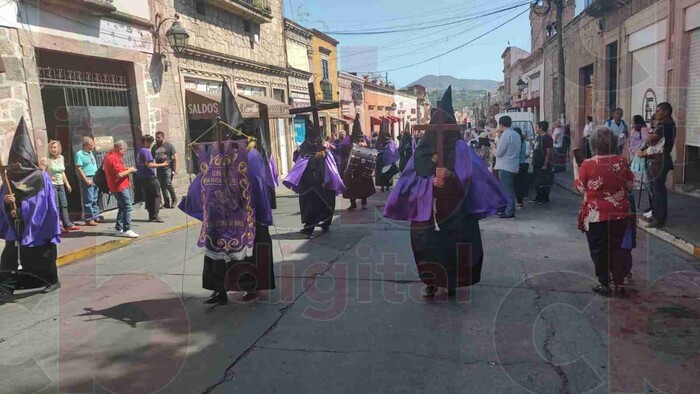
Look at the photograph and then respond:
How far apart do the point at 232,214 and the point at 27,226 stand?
243 cm

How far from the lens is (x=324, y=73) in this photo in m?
26.8

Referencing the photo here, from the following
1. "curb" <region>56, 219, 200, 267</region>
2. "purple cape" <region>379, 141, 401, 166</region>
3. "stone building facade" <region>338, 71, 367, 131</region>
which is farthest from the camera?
"stone building facade" <region>338, 71, 367, 131</region>

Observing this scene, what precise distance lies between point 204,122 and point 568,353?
1265 centimetres

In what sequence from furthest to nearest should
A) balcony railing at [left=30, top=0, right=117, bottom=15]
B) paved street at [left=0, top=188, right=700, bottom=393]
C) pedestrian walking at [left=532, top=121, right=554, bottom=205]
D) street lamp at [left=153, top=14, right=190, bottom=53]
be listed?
street lamp at [left=153, top=14, right=190, bottom=53] < pedestrian walking at [left=532, top=121, right=554, bottom=205] < balcony railing at [left=30, top=0, right=117, bottom=15] < paved street at [left=0, top=188, right=700, bottom=393]

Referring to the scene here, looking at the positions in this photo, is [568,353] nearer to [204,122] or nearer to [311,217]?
[311,217]

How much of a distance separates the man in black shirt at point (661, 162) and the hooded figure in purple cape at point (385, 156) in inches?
260

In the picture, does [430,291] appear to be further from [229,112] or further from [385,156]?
[385,156]

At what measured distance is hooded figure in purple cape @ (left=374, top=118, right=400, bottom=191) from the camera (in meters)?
12.9

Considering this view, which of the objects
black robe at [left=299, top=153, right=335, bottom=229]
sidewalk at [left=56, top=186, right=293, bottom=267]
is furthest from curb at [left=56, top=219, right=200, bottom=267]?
black robe at [left=299, top=153, right=335, bottom=229]

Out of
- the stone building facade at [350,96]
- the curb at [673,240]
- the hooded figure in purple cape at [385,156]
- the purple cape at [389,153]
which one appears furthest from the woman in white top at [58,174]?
the stone building facade at [350,96]

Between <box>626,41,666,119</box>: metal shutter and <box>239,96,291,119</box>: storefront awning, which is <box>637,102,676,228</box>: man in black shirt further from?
<box>239,96,291,119</box>: storefront awning

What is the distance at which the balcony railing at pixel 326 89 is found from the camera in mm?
25953

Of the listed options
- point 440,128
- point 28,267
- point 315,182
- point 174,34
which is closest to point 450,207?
point 440,128

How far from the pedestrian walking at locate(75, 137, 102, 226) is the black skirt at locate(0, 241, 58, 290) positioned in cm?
345
